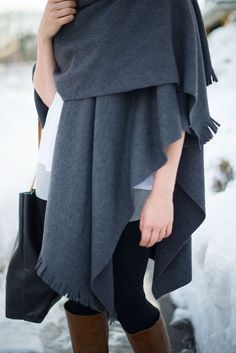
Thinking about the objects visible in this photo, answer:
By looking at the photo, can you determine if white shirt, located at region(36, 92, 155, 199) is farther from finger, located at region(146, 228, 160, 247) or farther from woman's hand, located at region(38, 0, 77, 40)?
finger, located at region(146, 228, 160, 247)

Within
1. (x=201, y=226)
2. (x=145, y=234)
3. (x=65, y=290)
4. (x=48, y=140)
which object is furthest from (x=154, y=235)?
(x=201, y=226)

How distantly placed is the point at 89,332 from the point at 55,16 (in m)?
1.00

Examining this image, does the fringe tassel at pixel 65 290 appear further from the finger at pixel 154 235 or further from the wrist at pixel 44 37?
the wrist at pixel 44 37

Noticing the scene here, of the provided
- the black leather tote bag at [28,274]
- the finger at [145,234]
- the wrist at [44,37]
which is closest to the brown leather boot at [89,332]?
the black leather tote bag at [28,274]

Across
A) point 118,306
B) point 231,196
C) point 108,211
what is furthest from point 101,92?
point 231,196

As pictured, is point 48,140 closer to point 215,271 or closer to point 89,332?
point 89,332

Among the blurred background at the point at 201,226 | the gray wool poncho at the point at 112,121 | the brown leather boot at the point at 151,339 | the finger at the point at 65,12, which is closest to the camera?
the gray wool poncho at the point at 112,121

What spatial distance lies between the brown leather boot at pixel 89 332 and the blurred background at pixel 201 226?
0.49 meters

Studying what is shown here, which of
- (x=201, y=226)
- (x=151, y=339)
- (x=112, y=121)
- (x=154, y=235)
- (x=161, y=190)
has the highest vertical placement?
(x=112, y=121)

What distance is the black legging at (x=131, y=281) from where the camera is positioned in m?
1.31

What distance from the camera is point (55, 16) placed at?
4.24 ft

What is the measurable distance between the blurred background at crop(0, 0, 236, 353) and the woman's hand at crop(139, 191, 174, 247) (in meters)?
0.70

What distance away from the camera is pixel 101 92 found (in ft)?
3.92

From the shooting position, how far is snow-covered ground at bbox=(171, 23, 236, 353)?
1.80 m
